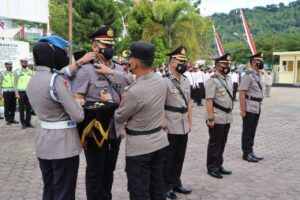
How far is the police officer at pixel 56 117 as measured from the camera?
2.86 m

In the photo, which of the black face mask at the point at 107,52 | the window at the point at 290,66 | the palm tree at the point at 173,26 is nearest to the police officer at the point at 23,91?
the black face mask at the point at 107,52

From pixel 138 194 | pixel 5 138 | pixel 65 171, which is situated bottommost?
pixel 5 138

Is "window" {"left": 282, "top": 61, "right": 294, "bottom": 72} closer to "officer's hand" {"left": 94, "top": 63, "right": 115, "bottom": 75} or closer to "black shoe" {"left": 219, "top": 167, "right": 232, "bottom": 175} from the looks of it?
"black shoe" {"left": 219, "top": 167, "right": 232, "bottom": 175}

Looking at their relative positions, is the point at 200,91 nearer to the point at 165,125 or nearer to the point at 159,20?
the point at 159,20

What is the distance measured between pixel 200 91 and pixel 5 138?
31.2 ft

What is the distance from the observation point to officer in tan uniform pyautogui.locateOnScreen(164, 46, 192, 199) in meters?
4.34

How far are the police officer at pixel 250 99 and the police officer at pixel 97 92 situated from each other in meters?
3.11

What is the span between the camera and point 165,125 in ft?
14.0

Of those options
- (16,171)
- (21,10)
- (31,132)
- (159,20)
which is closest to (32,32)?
(159,20)

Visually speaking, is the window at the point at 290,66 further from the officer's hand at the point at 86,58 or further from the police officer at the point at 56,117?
the police officer at the point at 56,117

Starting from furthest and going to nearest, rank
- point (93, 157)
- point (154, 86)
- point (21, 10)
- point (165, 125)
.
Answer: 1. point (21, 10)
2. point (165, 125)
3. point (93, 157)
4. point (154, 86)

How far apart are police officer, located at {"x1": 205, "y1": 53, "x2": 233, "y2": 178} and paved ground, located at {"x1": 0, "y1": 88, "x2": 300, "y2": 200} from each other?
12.6 inches

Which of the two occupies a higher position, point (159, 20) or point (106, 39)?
point (159, 20)

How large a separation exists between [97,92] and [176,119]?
1.29 m
